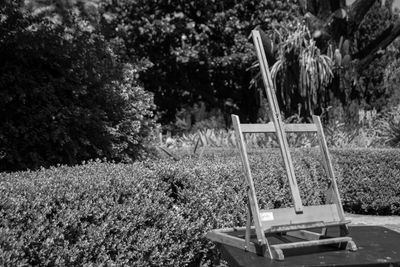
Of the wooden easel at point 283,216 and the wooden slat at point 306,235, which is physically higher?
the wooden easel at point 283,216

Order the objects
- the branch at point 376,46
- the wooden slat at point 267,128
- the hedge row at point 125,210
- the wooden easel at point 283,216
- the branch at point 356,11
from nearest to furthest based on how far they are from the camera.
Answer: the hedge row at point 125,210 < the wooden easel at point 283,216 < the wooden slat at point 267,128 < the branch at point 356,11 < the branch at point 376,46

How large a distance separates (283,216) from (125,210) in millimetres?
1278

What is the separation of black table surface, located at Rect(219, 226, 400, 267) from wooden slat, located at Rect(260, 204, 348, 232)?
0.64 feet

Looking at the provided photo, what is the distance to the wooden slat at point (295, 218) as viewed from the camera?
3727 mm

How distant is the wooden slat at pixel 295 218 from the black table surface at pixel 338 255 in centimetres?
20

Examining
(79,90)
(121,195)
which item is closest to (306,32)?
(79,90)

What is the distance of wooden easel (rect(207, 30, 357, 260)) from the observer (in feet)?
12.1

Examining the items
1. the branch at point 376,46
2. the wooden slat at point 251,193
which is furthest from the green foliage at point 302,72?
the wooden slat at point 251,193

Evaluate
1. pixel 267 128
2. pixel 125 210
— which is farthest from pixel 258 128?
A: pixel 125 210

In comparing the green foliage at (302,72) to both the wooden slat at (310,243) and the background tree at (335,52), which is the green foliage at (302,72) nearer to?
the background tree at (335,52)

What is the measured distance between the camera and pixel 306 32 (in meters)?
14.1

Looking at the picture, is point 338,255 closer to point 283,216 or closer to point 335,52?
point 283,216

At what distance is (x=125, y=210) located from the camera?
423 cm

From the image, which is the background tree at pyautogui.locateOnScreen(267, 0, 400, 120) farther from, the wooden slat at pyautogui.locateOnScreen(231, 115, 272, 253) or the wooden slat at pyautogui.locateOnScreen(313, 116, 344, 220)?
the wooden slat at pyautogui.locateOnScreen(231, 115, 272, 253)
